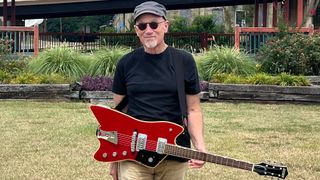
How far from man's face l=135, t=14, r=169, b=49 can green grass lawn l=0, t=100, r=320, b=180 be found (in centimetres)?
289

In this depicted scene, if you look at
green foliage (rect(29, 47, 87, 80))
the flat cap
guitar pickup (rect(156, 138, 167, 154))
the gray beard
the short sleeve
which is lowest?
guitar pickup (rect(156, 138, 167, 154))

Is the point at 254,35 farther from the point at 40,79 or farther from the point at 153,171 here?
the point at 153,171

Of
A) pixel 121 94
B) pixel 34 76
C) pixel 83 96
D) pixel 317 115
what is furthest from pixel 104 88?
A: pixel 121 94

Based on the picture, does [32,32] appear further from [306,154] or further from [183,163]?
[183,163]

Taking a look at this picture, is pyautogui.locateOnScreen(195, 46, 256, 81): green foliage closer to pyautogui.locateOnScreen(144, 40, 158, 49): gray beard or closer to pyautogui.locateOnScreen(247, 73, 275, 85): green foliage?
pyautogui.locateOnScreen(247, 73, 275, 85): green foliage

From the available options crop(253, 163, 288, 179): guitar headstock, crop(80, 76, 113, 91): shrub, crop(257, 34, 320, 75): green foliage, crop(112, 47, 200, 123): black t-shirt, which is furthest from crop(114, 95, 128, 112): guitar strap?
crop(257, 34, 320, 75): green foliage

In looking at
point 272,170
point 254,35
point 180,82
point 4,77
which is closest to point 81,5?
point 254,35

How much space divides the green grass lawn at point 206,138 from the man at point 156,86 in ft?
8.35

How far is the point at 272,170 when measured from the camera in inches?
140

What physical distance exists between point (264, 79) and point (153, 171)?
363 inches

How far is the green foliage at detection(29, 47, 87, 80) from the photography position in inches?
541

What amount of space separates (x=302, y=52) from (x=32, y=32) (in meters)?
8.29

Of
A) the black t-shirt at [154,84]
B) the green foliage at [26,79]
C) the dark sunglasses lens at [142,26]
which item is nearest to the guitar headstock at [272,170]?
the black t-shirt at [154,84]

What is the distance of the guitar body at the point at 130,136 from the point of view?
3.74 meters
